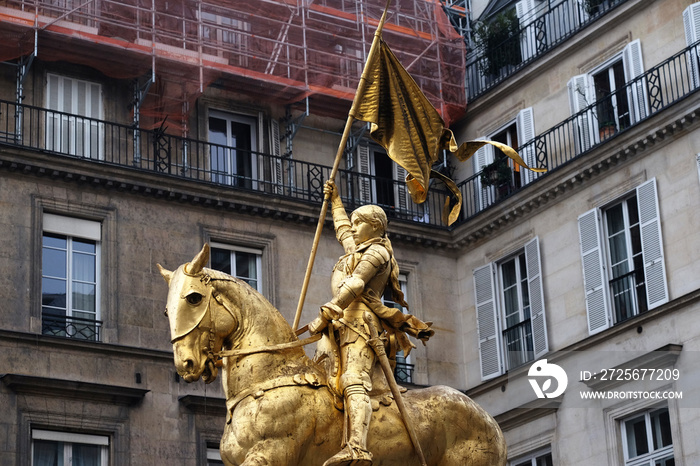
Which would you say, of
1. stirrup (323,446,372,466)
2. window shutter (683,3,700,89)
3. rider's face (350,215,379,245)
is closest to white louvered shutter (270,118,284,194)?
window shutter (683,3,700,89)

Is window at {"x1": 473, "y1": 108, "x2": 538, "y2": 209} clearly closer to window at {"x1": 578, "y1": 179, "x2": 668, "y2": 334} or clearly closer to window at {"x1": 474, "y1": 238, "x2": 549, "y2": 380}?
window at {"x1": 474, "y1": 238, "x2": 549, "y2": 380}

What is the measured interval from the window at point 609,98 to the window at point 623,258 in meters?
1.40

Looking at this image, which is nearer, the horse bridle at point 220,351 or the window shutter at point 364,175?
the horse bridle at point 220,351

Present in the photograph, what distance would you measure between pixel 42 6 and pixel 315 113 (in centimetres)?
543

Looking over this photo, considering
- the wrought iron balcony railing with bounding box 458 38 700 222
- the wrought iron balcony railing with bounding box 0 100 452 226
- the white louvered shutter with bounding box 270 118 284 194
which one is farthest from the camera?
the white louvered shutter with bounding box 270 118 284 194

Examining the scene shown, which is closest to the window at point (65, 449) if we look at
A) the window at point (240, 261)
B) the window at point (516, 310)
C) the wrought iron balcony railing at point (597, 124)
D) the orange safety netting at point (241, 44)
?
the window at point (240, 261)

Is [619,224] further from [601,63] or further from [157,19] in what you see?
[157,19]

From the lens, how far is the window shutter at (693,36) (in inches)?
1057

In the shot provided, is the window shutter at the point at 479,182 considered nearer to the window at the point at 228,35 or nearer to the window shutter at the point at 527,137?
the window shutter at the point at 527,137

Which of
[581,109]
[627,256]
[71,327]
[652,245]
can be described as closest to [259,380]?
[71,327]

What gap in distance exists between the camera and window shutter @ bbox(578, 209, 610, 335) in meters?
27.5

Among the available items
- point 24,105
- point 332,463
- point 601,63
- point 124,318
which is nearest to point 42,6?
point 24,105

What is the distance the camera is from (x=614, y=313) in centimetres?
2734

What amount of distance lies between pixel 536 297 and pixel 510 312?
0.92 m
